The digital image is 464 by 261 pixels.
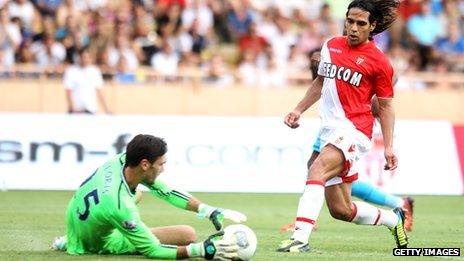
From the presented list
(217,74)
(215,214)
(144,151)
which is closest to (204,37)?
(217,74)

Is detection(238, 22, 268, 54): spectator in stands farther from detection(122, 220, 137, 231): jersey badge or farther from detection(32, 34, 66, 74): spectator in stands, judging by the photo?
detection(122, 220, 137, 231): jersey badge

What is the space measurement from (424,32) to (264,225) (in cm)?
1186

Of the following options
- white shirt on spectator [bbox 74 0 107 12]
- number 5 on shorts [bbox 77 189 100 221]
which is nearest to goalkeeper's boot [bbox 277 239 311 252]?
number 5 on shorts [bbox 77 189 100 221]

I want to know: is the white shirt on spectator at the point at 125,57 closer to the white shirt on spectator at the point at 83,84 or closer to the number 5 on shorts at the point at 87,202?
the white shirt on spectator at the point at 83,84

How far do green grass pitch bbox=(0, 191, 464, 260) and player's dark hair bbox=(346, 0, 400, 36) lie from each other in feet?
6.96

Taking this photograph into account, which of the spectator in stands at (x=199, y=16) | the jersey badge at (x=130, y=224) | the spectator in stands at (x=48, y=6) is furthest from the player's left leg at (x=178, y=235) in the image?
the spectator in stands at (x=199, y=16)

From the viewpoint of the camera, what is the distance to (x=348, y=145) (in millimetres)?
10719

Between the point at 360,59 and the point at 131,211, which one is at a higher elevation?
the point at 360,59

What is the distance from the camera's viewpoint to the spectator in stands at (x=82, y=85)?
21.4 meters

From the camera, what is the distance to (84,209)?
9727 millimetres

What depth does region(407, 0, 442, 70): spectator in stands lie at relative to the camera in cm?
2480

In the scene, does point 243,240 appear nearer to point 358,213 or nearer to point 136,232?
point 136,232

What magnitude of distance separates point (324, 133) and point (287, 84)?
12733 mm

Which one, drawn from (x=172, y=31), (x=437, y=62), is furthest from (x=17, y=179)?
(x=437, y=62)
